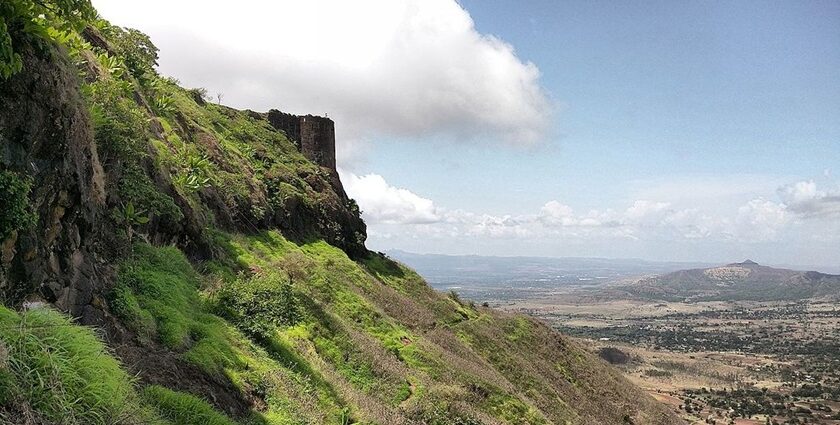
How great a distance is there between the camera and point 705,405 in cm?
10450

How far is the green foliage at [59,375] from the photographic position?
4645 mm

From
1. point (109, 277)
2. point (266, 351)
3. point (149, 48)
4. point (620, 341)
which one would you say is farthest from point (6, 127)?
point (620, 341)

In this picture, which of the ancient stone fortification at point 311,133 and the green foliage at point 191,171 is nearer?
the green foliage at point 191,171

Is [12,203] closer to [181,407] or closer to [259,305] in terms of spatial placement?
[181,407]

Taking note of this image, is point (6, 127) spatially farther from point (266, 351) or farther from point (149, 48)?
point (149, 48)

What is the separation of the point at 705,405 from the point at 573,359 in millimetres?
90632

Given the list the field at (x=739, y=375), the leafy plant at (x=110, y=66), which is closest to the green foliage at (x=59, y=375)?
the leafy plant at (x=110, y=66)

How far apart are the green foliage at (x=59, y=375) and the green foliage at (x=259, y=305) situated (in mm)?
6263

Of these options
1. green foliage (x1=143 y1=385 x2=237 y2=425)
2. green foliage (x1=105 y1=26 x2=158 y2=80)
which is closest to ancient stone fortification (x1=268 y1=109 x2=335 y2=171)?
green foliage (x1=105 y1=26 x2=158 y2=80)

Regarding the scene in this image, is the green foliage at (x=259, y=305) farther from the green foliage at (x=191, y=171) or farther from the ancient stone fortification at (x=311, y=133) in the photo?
the ancient stone fortification at (x=311, y=133)

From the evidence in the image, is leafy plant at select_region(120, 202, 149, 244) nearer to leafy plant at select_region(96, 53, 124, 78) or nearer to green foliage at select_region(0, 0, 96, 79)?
green foliage at select_region(0, 0, 96, 79)

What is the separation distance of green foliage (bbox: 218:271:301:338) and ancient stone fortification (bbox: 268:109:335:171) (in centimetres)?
2390

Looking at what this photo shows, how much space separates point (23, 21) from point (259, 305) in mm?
7505


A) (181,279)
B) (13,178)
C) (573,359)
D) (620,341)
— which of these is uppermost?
(13,178)
